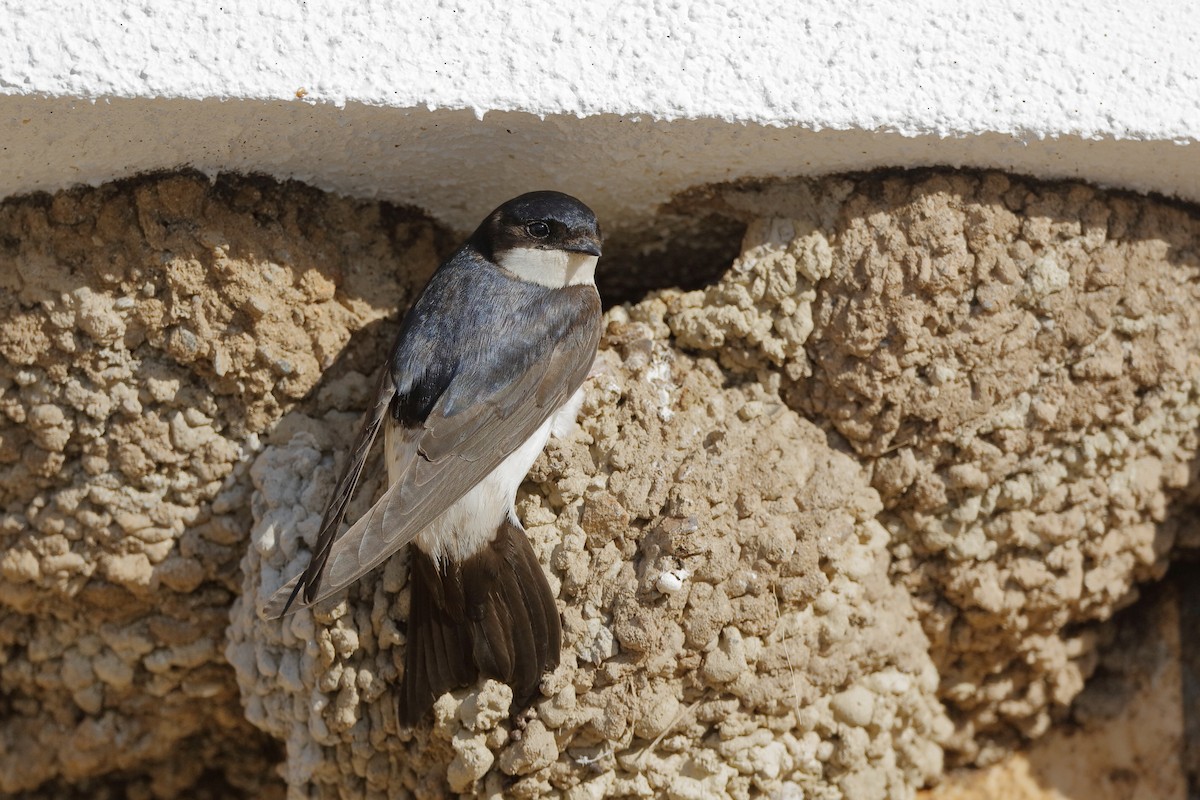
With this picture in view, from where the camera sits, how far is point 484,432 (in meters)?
2.29

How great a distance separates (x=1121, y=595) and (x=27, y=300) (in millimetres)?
2338

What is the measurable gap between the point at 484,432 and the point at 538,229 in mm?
413

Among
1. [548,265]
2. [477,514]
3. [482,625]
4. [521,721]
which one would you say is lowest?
[521,721]

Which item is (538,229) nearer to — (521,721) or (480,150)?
(480,150)

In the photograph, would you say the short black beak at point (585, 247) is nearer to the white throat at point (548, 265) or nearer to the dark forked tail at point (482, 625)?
the white throat at point (548, 265)

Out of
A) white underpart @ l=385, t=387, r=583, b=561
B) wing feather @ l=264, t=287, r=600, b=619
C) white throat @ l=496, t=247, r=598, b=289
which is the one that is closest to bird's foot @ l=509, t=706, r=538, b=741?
white underpart @ l=385, t=387, r=583, b=561

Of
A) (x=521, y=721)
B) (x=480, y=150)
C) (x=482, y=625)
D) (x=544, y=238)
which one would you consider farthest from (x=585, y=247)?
(x=521, y=721)

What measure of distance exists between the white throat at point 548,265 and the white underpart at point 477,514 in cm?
30

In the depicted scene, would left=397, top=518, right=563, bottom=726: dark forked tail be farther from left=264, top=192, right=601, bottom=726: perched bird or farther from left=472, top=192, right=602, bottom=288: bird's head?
left=472, top=192, right=602, bottom=288: bird's head

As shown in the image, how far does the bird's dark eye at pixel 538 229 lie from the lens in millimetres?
2420

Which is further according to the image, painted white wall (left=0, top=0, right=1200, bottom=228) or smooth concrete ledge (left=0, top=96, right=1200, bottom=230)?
smooth concrete ledge (left=0, top=96, right=1200, bottom=230)

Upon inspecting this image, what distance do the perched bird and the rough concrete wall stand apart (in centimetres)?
6

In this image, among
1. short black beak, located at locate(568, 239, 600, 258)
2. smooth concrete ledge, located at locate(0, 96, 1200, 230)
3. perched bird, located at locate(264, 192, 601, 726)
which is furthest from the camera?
short black beak, located at locate(568, 239, 600, 258)

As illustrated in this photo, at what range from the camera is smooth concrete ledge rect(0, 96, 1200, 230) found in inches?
86.3
